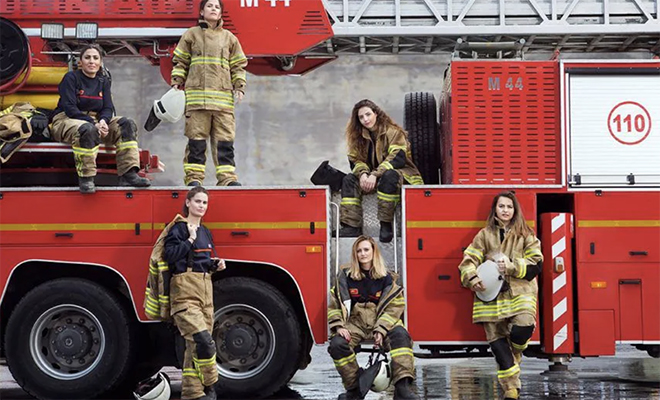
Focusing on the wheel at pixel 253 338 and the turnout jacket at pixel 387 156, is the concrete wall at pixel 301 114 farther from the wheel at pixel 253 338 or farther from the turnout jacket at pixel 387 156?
the wheel at pixel 253 338

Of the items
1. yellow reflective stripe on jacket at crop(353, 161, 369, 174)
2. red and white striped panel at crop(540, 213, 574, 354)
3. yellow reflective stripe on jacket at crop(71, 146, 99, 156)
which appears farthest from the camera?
yellow reflective stripe on jacket at crop(353, 161, 369, 174)

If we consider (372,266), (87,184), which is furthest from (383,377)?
(87,184)

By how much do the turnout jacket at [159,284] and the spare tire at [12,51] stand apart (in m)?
2.20

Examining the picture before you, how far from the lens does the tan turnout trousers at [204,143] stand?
8.26 metres

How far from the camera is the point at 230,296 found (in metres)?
7.95

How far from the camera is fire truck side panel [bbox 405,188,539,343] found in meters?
7.91

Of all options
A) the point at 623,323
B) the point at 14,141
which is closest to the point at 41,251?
the point at 14,141

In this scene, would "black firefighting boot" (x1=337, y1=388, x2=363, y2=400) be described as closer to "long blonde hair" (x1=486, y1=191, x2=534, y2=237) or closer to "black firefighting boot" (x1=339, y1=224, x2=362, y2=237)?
"black firefighting boot" (x1=339, y1=224, x2=362, y2=237)

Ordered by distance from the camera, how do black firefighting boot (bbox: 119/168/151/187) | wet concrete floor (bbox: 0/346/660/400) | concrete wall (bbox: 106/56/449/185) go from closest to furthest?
black firefighting boot (bbox: 119/168/151/187) → wet concrete floor (bbox: 0/346/660/400) → concrete wall (bbox: 106/56/449/185)

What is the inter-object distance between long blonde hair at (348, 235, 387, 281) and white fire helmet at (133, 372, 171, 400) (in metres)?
1.77

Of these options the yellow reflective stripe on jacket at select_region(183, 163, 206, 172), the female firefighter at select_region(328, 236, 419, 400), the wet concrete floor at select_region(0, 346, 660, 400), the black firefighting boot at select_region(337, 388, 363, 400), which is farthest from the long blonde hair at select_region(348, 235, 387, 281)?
the yellow reflective stripe on jacket at select_region(183, 163, 206, 172)

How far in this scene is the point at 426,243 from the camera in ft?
26.1

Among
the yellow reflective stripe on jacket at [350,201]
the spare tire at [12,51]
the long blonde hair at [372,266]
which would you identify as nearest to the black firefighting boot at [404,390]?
the long blonde hair at [372,266]

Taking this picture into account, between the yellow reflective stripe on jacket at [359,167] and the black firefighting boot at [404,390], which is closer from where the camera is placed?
the black firefighting boot at [404,390]
